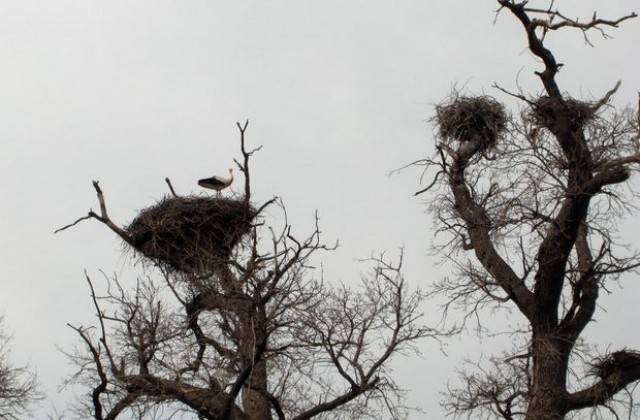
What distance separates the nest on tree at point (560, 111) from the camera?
13.4 m

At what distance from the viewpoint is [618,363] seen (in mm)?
12836

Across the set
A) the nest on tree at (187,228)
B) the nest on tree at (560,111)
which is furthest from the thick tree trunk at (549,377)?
the nest on tree at (187,228)

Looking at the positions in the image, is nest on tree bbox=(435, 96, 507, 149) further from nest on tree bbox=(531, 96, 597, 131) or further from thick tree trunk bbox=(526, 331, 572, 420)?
thick tree trunk bbox=(526, 331, 572, 420)

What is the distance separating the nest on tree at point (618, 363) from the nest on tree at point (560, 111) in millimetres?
2477

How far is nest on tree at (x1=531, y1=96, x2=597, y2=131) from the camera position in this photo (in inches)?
527

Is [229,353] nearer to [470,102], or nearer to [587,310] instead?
[587,310]

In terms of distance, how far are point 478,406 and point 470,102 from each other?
173 inches

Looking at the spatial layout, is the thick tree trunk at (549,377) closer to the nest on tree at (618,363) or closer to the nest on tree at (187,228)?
the nest on tree at (618,363)

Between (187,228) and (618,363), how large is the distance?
582 centimetres

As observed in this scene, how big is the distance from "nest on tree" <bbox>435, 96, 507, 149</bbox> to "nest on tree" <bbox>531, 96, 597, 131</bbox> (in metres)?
1.28

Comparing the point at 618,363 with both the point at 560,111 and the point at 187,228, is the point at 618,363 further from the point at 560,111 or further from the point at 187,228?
the point at 187,228

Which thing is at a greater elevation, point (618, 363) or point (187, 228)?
point (187, 228)

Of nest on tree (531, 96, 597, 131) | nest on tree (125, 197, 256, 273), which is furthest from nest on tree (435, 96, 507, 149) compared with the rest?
nest on tree (125, 197, 256, 273)

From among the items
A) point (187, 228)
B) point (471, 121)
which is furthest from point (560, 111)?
point (187, 228)
